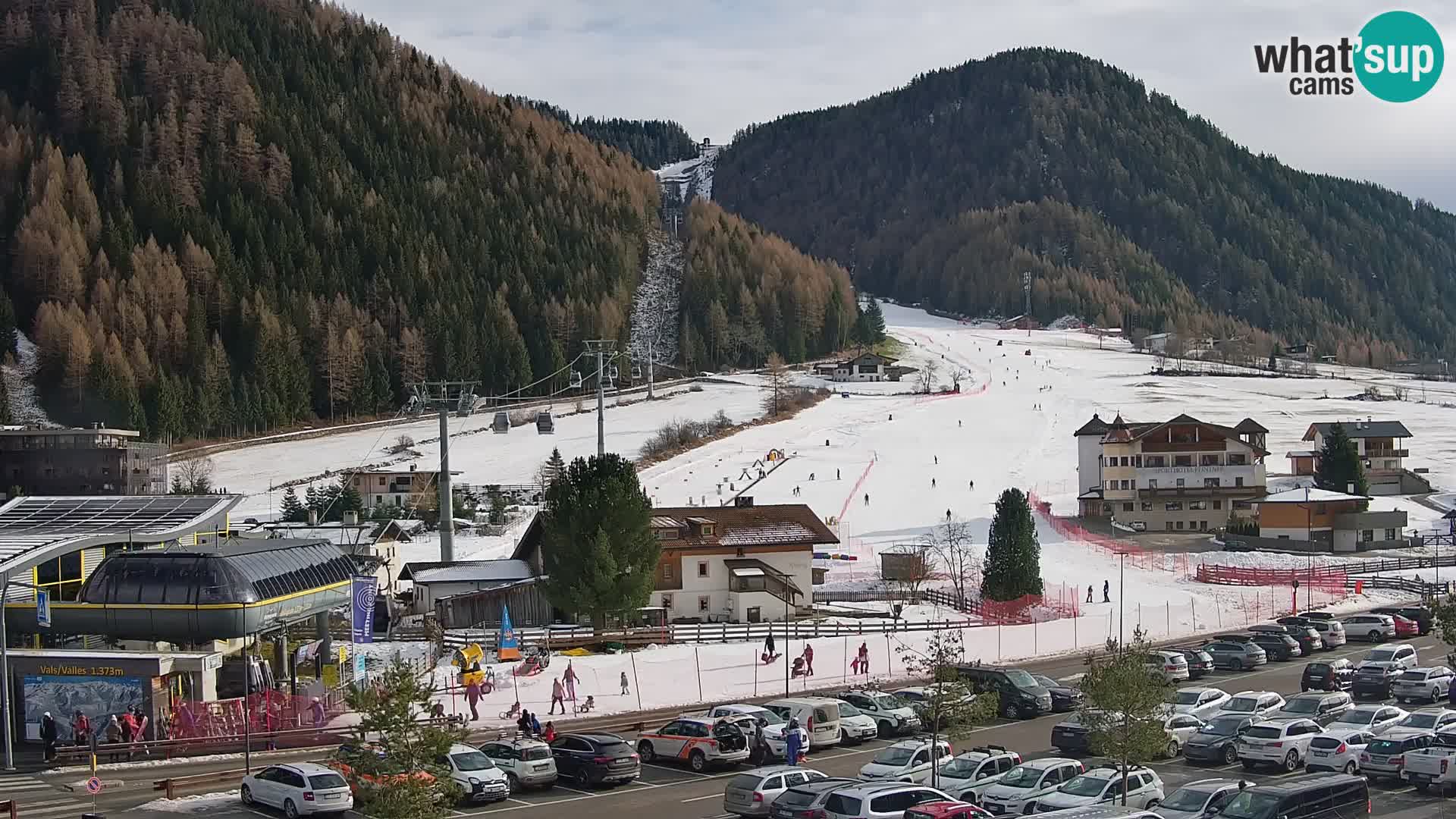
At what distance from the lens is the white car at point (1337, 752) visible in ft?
89.0

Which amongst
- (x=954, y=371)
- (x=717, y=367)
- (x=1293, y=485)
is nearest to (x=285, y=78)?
(x=717, y=367)

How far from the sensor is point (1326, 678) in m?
36.0

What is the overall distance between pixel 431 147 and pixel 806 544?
149 m

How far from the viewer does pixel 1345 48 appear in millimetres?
64250

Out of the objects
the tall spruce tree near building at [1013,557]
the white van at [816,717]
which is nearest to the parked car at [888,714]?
the white van at [816,717]

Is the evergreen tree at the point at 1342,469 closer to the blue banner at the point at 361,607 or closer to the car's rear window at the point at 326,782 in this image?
the blue banner at the point at 361,607

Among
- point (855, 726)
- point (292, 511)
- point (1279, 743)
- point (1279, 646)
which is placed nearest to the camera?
point (1279, 743)

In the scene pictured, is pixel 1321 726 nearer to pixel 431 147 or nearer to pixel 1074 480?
pixel 1074 480

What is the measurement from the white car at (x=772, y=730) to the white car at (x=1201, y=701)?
26.2 ft

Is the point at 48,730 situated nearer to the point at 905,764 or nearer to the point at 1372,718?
the point at 905,764

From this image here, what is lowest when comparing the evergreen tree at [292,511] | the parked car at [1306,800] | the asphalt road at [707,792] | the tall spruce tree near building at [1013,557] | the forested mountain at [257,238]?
the asphalt road at [707,792]

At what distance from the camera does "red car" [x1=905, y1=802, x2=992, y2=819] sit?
2231cm

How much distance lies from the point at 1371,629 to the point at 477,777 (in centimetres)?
2947

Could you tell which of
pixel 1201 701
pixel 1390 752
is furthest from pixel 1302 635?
pixel 1390 752
